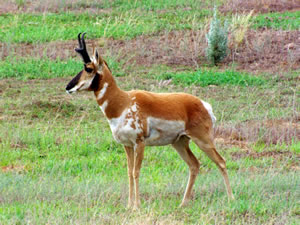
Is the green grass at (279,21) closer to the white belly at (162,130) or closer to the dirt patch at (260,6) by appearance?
the dirt patch at (260,6)

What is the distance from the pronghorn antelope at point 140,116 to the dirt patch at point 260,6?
17039mm

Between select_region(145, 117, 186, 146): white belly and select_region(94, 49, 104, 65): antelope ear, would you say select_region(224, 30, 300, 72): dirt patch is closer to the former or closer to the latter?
select_region(145, 117, 186, 146): white belly

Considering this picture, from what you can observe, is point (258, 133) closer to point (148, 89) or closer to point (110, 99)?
point (148, 89)

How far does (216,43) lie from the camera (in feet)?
57.6

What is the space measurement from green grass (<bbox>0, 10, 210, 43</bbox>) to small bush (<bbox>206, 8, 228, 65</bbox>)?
2.91 meters

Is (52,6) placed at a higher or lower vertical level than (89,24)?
higher

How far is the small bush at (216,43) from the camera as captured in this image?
1759cm

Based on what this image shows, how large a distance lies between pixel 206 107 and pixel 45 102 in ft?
20.1

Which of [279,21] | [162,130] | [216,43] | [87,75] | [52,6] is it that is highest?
[87,75]

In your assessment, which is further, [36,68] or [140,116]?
[36,68]

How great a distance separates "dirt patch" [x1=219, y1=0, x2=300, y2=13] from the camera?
24.6 m

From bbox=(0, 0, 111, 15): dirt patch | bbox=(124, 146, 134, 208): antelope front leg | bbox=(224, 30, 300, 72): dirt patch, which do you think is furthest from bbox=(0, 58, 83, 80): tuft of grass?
bbox=(124, 146, 134, 208): antelope front leg

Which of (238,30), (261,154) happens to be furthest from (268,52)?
(261,154)

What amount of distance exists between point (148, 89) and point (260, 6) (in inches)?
472
